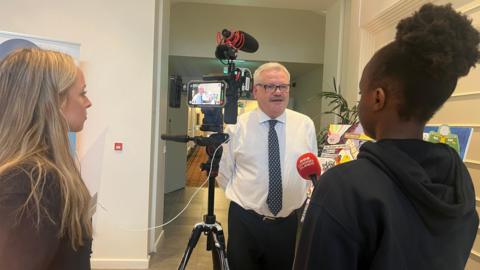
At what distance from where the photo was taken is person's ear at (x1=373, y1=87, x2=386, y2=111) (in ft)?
2.04

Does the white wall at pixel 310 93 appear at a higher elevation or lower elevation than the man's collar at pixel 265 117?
higher

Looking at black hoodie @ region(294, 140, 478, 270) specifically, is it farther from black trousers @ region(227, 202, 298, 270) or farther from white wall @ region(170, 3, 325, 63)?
white wall @ region(170, 3, 325, 63)

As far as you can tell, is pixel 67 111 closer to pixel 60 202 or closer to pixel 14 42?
pixel 60 202

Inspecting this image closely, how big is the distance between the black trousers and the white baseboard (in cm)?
157

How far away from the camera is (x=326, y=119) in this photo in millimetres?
3547

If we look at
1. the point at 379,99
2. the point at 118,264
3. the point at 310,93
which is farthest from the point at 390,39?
the point at 310,93

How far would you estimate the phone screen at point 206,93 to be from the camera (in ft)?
5.27

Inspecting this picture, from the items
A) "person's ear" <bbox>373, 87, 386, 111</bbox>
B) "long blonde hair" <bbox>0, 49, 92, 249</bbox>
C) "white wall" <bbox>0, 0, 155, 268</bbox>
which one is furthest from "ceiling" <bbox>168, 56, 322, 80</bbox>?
"person's ear" <bbox>373, 87, 386, 111</bbox>

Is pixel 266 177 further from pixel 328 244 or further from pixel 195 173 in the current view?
pixel 195 173

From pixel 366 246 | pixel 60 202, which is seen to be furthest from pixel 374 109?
pixel 60 202

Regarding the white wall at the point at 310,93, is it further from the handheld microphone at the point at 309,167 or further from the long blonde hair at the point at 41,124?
the long blonde hair at the point at 41,124

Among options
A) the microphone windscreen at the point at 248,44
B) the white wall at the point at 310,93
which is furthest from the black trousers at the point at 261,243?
the white wall at the point at 310,93

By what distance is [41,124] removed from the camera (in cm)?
78

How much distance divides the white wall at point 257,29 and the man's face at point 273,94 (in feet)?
11.2
